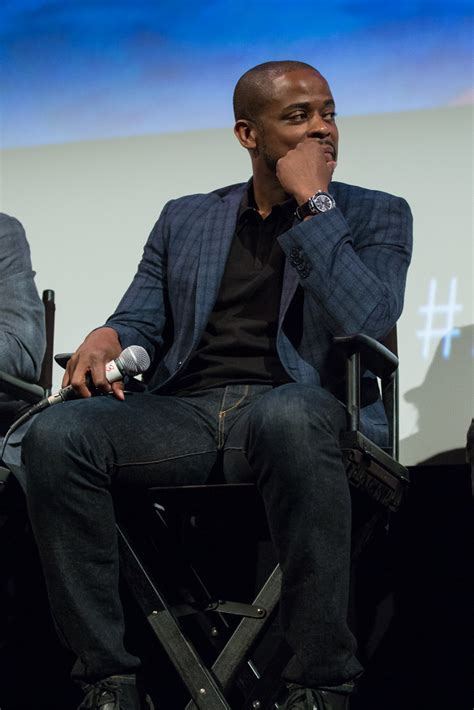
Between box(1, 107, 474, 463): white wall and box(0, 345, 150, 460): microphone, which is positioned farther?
box(1, 107, 474, 463): white wall

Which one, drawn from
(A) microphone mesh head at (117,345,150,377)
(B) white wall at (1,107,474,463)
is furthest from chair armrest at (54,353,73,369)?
(B) white wall at (1,107,474,463)

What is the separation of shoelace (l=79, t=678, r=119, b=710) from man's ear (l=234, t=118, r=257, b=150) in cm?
130

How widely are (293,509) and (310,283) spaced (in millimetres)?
506

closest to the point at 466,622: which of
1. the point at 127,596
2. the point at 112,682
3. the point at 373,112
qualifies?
the point at 127,596

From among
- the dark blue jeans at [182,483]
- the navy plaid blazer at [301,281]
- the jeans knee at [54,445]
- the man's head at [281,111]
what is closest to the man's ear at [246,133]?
the man's head at [281,111]

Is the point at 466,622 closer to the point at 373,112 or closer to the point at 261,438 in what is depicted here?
the point at 261,438

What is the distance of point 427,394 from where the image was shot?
2.86m

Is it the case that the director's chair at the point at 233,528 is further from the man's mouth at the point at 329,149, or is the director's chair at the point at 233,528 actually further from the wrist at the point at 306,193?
the man's mouth at the point at 329,149

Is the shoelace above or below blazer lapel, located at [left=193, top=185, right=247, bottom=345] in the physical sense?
below

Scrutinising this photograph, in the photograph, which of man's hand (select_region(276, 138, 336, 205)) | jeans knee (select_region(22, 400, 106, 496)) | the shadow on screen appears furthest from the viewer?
the shadow on screen

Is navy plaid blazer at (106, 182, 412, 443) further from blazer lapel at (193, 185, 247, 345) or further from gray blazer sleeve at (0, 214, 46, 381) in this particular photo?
gray blazer sleeve at (0, 214, 46, 381)

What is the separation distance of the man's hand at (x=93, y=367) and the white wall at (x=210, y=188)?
94cm

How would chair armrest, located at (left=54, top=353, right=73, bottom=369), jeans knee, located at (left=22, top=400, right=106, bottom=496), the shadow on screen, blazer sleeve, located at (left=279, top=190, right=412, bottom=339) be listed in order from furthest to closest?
1. the shadow on screen
2. chair armrest, located at (left=54, top=353, right=73, bottom=369)
3. blazer sleeve, located at (left=279, top=190, right=412, bottom=339)
4. jeans knee, located at (left=22, top=400, right=106, bottom=496)

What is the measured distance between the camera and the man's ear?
261 cm
